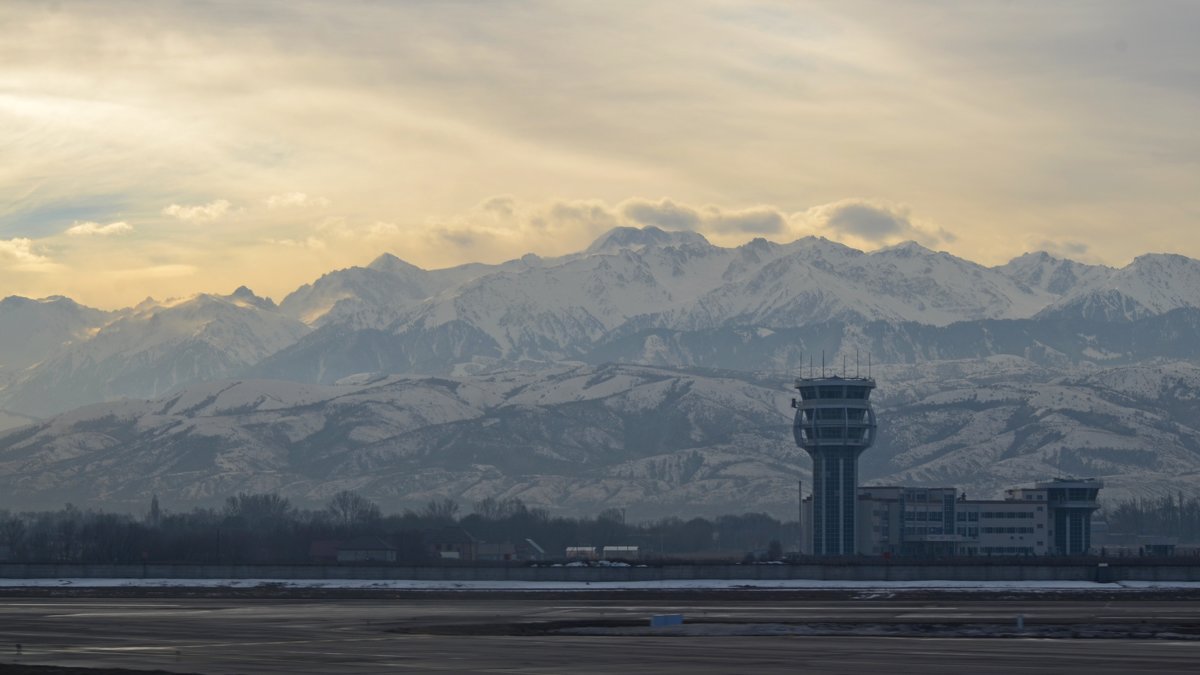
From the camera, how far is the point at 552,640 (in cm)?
9644

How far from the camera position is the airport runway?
7881 centimetres

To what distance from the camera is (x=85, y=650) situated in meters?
91.2

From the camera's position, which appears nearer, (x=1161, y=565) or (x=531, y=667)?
(x=531, y=667)

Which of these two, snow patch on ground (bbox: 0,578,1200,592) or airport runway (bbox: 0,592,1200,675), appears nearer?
airport runway (bbox: 0,592,1200,675)

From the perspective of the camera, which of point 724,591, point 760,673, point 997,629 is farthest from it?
point 724,591

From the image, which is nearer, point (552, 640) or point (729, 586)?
point (552, 640)

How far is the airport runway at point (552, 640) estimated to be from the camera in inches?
3103

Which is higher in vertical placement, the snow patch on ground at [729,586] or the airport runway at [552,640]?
the snow patch on ground at [729,586]

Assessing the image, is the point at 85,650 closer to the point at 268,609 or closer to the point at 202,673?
the point at 202,673

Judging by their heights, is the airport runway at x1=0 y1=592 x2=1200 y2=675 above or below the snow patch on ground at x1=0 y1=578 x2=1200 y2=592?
below

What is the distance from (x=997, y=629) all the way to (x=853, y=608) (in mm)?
29965

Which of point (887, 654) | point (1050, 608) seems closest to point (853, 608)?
point (1050, 608)

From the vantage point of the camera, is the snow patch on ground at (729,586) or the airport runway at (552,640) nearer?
the airport runway at (552,640)

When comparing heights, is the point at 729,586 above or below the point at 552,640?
above
